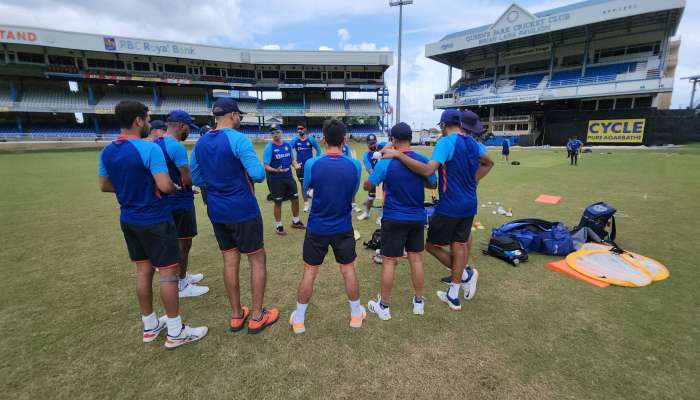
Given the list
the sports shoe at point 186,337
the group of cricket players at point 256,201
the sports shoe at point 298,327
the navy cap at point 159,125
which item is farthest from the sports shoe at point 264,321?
the navy cap at point 159,125

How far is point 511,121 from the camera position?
134ft

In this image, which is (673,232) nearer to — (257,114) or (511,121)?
(511,121)

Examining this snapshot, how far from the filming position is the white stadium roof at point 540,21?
30.0 m

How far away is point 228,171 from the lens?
294 centimetres

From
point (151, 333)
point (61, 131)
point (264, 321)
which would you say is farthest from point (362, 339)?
point (61, 131)

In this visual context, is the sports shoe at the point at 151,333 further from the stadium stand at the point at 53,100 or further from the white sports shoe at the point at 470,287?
the stadium stand at the point at 53,100

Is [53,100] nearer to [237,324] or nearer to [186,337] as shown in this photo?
[186,337]

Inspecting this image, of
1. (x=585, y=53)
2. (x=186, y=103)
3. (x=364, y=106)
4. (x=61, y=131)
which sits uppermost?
(x=585, y=53)

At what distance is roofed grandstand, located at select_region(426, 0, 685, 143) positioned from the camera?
3195cm

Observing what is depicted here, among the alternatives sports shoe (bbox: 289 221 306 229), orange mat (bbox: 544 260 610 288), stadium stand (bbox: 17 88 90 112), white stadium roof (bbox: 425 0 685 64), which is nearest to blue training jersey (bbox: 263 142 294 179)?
sports shoe (bbox: 289 221 306 229)

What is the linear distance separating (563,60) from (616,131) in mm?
13519

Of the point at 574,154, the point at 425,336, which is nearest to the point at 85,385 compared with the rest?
the point at 425,336

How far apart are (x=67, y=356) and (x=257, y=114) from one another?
159 feet

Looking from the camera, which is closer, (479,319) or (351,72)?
(479,319)
